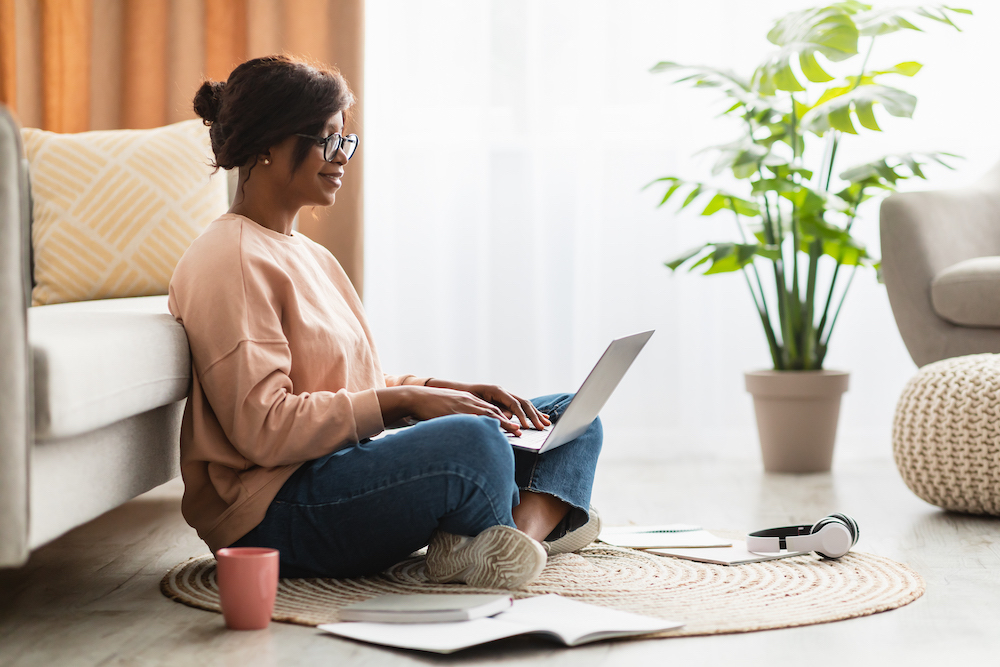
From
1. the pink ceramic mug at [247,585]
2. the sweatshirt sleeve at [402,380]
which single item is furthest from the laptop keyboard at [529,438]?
the pink ceramic mug at [247,585]

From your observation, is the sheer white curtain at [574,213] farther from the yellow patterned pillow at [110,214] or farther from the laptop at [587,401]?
the laptop at [587,401]

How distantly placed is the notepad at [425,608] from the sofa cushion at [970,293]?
140cm

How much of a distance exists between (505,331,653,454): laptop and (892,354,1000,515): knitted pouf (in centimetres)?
73

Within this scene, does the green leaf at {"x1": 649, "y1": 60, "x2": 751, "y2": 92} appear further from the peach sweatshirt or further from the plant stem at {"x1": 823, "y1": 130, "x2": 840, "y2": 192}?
the peach sweatshirt

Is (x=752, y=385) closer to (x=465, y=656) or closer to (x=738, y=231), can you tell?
(x=738, y=231)

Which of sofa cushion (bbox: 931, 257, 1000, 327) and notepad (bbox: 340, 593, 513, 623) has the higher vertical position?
sofa cushion (bbox: 931, 257, 1000, 327)

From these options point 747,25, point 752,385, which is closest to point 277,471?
point 752,385

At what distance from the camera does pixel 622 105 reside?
2881mm

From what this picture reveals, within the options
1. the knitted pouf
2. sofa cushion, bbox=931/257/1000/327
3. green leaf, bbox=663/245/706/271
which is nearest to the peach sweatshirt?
the knitted pouf

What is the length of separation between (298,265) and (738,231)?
176 cm

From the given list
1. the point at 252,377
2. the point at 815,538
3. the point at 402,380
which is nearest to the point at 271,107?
the point at 252,377

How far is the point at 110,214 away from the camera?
2094mm

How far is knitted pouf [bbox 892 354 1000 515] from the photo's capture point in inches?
71.0

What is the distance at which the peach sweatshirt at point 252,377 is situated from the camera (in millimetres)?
1234
